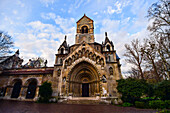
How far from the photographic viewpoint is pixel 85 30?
77.6 feet

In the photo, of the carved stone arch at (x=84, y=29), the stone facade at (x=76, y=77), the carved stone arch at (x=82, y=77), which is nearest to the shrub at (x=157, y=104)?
the stone facade at (x=76, y=77)

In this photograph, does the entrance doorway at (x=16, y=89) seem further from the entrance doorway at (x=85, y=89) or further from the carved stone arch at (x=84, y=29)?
the carved stone arch at (x=84, y=29)

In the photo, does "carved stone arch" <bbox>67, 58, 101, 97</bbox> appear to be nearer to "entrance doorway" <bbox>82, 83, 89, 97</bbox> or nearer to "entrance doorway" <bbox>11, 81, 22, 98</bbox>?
"entrance doorway" <bbox>82, 83, 89, 97</bbox>

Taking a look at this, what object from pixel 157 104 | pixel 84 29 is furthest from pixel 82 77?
pixel 84 29

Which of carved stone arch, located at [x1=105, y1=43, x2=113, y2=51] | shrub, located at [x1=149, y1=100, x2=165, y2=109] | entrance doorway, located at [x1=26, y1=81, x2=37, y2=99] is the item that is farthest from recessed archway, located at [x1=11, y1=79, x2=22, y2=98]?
shrub, located at [x1=149, y1=100, x2=165, y2=109]

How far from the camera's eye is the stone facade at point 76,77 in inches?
583

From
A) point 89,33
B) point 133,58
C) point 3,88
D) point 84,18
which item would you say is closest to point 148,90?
point 133,58

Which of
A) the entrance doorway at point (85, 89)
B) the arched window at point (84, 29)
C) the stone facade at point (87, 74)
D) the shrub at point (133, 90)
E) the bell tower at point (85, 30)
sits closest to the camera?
the shrub at point (133, 90)

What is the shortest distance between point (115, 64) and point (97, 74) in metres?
4.20

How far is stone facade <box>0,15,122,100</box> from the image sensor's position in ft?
48.5

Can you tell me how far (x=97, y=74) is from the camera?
15.4 meters

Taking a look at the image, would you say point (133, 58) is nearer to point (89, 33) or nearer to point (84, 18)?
point (89, 33)

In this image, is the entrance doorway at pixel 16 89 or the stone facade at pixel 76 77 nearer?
the stone facade at pixel 76 77

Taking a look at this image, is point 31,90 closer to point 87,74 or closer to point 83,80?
point 83,80
